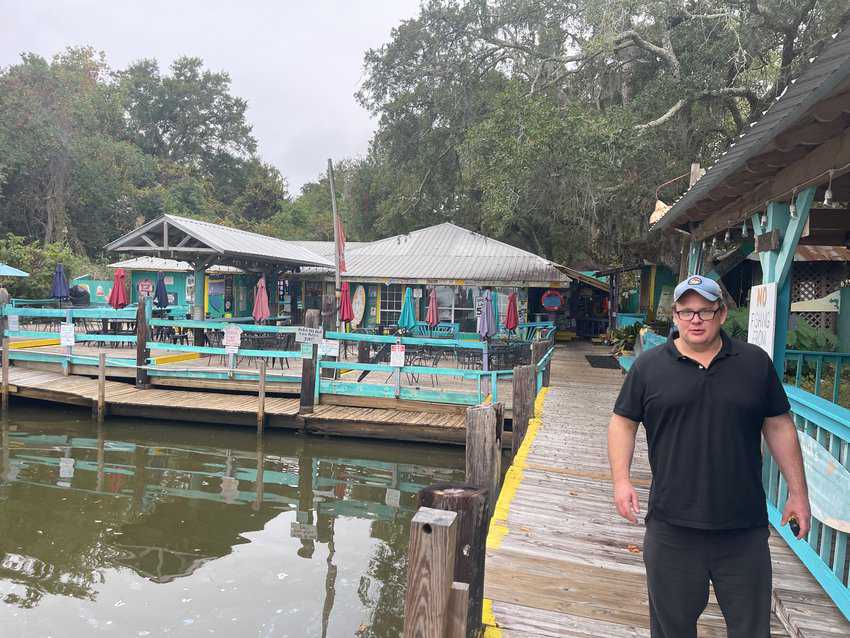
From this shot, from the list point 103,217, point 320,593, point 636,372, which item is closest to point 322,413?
point 320,593

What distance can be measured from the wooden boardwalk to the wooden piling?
29.6 feet

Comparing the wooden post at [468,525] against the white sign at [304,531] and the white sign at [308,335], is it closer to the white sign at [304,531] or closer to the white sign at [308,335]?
the white sign at [304,531]

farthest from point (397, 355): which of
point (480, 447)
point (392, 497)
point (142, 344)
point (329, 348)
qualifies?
point (480, 447)

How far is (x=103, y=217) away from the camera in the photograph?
1532 inches

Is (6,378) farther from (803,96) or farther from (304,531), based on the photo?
(803,96)

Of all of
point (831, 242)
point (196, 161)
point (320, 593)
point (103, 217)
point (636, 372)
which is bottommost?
point (320, 593)

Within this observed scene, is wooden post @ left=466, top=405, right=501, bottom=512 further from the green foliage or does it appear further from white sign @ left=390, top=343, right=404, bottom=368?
the green foliage

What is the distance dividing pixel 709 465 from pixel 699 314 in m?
0.59

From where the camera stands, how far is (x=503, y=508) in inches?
198

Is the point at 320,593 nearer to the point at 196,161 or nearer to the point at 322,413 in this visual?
the point at 322,413

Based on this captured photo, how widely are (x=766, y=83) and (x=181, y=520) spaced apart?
54.7 feet

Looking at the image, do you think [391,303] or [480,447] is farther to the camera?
[391,303]

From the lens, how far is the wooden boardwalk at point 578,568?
3354mm

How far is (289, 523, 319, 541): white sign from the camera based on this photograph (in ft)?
24.1
